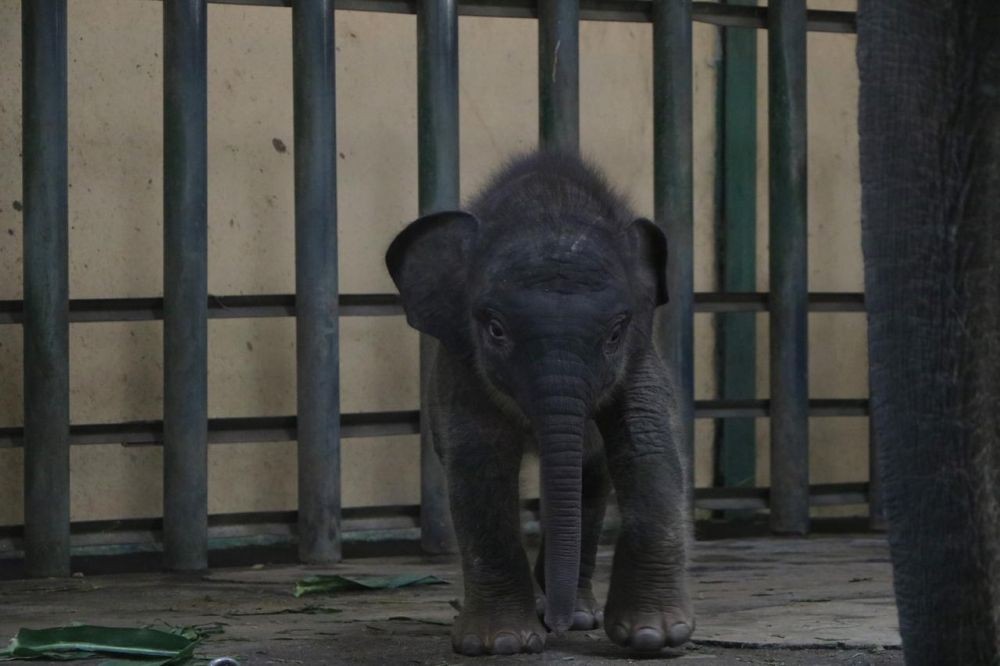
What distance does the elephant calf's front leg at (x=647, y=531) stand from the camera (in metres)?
4.34

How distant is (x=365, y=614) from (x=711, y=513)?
3.11 meters

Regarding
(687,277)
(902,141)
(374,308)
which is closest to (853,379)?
(687,277)

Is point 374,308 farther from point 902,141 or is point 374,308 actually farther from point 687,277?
point 902,141

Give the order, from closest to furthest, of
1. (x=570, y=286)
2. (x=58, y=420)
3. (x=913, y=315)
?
(x=913, y=315) → (x=570, y=286) → (x=58, y=420)

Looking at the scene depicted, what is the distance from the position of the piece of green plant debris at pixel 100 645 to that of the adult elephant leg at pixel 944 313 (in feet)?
8.12

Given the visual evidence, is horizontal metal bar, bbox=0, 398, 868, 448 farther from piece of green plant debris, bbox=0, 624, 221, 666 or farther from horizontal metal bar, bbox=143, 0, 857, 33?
piece of green plant debris, bbox=0, 624, 221, 666

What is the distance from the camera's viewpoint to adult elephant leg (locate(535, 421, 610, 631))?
15.7 ft

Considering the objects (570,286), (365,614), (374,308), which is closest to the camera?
(570,286)

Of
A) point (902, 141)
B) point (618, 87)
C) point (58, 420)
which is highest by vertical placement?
point (618, 87)

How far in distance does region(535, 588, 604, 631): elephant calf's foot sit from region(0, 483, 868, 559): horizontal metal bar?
4.33 ft

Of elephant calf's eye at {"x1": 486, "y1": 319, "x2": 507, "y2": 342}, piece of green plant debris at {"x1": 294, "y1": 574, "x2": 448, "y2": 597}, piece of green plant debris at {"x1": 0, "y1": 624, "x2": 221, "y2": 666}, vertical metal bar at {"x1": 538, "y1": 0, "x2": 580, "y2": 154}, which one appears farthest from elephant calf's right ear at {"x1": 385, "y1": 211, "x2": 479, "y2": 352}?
vertical metal bar at {"x1": 538, "y1": 0, "x2": 580, "y2": 154}

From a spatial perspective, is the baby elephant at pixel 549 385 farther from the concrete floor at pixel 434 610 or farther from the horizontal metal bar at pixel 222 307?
the horizontal metal bar at pixel 222 307

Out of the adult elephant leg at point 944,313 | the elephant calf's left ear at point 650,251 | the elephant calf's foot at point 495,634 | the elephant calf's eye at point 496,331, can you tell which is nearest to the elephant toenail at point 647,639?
the elephant calf's foot at point 495,634

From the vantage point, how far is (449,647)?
441cm
